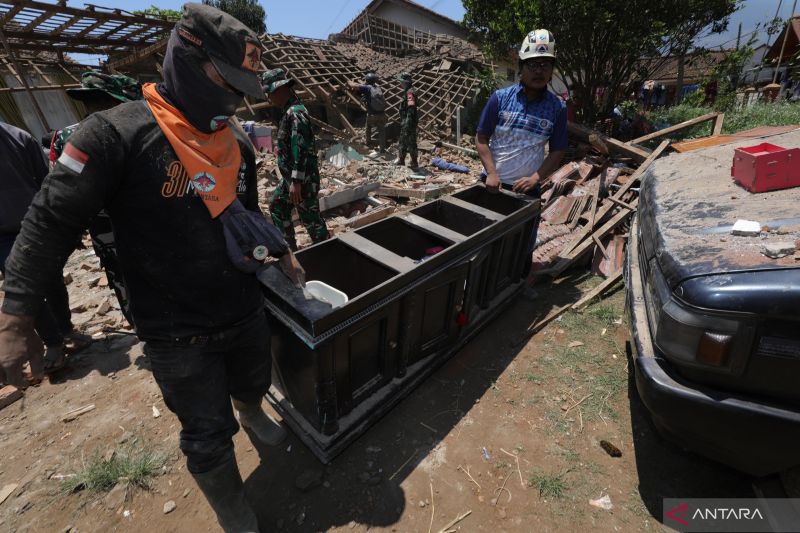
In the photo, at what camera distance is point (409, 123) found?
9.38m

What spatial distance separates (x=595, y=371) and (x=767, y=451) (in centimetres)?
157

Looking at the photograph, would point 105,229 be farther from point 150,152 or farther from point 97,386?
point 150,152

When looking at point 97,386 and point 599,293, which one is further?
point 599,293

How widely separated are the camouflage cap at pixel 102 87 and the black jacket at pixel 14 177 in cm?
69

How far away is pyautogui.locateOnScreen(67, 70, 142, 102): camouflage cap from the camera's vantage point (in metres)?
2.84

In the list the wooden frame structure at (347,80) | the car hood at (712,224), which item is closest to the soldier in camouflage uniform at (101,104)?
the car hood at (712,224)

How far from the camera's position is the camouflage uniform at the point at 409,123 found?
30.4 ft

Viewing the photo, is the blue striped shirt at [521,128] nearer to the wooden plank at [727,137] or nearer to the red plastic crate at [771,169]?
the red plastic crate at [771,169]

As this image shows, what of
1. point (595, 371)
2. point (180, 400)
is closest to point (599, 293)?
point (595, 371)

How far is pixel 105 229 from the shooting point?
2965 millimetres

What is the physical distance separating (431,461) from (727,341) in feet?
6.00

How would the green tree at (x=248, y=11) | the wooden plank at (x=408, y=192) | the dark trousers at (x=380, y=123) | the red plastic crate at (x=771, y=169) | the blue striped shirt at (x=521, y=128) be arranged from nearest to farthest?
the red plastic crate at (x=771, y=169)
the blue striped shirt at (x=521, y=128)
the wooden plank at (x=408, y=192)
the dark trousers at (x=380, y=123)
the green tree at (x=248, y=11)

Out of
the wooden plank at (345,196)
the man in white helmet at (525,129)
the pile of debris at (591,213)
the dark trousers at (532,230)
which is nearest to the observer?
the man in white helmet at (525,129)

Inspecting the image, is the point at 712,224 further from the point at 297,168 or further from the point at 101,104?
the point at 101,104
